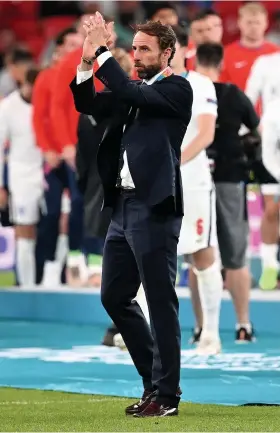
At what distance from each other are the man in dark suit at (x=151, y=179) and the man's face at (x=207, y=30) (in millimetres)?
4534

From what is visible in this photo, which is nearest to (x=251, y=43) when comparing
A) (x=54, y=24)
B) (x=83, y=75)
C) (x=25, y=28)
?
(x=83, y=75)

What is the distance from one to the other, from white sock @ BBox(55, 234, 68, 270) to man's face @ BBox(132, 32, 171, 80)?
6759mm

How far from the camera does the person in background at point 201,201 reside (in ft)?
30.9

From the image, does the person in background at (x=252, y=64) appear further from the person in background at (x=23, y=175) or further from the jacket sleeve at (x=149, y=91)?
the jacket sleeve at (x=149, y=91)

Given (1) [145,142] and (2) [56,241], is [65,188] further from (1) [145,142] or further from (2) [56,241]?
(1) [145,142]

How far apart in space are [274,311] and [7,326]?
2258 mm

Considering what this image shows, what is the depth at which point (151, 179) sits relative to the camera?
6875 millimetres

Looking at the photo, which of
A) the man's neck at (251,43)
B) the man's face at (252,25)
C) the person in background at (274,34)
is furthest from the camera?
the person in background at (274,34)

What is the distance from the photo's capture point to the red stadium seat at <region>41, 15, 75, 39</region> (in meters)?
21.3

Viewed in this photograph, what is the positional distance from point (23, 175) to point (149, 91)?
666cm

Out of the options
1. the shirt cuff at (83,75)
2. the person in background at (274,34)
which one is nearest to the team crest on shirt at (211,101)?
the shirt cuff at (83,75)

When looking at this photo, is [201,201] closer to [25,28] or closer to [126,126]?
[126,126]

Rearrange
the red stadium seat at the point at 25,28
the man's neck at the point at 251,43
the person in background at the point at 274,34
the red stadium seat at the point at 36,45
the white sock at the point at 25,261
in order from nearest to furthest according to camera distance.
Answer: the man's neck at the point at 251,43 < the white sock at the point at 25,261 < the person in background at the point at 274,34 < the red stadium seat at the point at 36,45 < the red stadium seat at the point at 25,28

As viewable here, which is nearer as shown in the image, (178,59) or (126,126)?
(126,126)
